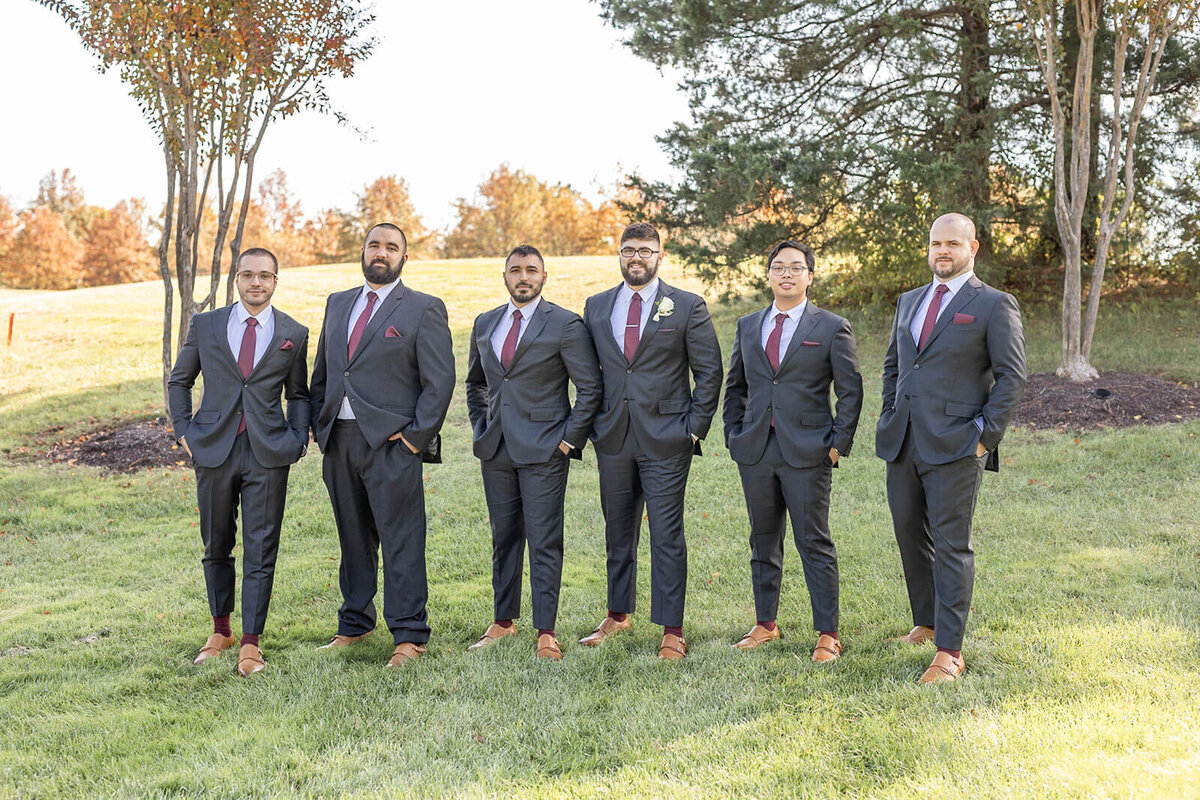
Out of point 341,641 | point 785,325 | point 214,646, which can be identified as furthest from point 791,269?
point 214,646

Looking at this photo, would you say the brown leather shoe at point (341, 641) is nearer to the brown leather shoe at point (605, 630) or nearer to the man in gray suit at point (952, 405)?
the brown leather shoe at point (605, 630)

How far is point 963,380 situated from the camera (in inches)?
181

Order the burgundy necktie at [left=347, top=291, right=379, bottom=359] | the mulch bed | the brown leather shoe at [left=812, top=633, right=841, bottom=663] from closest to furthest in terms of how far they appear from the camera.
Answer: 1. the brown leather shoe at [left=812, top=633, right=841, bottom=663]
2. the burgundy necktie at [left=347, top=291, right=379, bottom=359]
3. the mulch bed

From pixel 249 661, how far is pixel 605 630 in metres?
1.97

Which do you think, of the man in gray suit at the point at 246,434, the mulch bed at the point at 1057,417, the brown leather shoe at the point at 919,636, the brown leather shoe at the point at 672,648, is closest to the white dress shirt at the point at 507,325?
the man in gray suit at the point at 246,434

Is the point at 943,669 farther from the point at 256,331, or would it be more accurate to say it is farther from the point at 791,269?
the point at 256,331

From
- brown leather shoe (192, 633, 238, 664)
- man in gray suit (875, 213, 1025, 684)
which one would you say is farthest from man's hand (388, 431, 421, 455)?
man in gray suit (875, 213, 1025, 684)

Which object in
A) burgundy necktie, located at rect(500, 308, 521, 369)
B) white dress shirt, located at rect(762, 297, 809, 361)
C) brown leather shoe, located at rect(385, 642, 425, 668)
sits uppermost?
white dress shirt, located at rect(762, 297, 809, 361)

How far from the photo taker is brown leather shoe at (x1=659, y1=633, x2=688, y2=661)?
5012 mm

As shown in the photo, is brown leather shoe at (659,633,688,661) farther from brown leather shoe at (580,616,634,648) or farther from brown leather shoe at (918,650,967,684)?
brown leather shoe at (918,650,967,684)

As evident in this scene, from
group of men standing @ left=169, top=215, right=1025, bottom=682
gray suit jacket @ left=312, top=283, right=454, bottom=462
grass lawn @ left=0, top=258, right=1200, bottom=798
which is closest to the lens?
grass lawn @ left=0, top=258, right=1200, bottom=798

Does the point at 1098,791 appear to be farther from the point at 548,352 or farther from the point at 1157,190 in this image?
the point at 1157,190

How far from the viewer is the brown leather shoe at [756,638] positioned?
16.8ft

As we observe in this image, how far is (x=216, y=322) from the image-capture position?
17.3 feet
